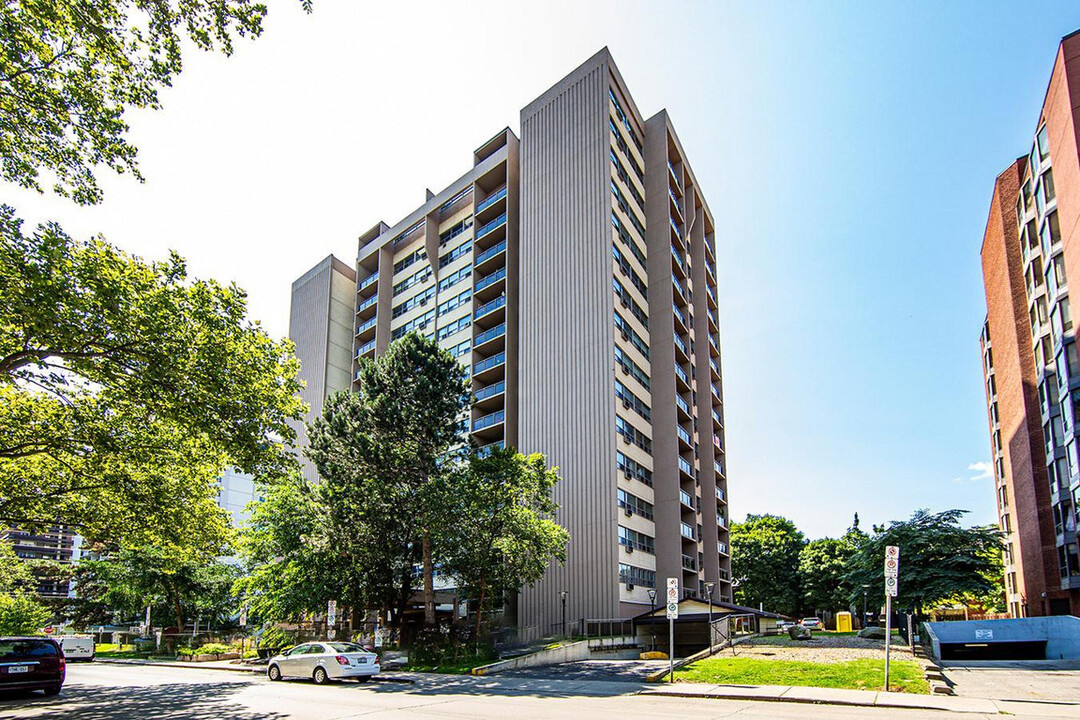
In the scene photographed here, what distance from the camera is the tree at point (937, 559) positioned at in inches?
1636

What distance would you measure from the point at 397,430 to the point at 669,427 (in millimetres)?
21082

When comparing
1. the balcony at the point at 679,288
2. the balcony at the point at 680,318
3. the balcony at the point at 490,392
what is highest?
the balcony at the point at 679,288

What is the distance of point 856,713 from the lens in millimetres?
13180

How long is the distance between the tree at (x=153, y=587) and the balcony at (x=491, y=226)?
29.1 metres

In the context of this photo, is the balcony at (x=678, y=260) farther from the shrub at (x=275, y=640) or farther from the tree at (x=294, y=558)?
the shrub at (x=275, y=640)

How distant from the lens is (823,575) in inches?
2744

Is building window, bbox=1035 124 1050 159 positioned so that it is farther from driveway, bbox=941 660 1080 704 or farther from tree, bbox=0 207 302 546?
tree, bbox=0 207 302 546

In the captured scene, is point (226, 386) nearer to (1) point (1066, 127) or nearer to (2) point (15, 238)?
(2) point (15, 238)

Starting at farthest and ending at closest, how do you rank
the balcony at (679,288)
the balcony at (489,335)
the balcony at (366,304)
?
the balcony at (366,304) < the balcony at (679,288) < the balcony at (489,335)

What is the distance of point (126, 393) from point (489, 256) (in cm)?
3793

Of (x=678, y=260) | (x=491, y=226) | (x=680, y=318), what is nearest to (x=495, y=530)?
(x=680, y=318)

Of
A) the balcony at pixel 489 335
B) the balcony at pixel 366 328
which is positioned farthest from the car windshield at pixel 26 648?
the balcony at pixel 366 328

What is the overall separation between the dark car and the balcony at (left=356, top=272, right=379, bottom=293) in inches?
1951

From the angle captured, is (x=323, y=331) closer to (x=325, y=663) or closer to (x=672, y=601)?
(x=325, y=663)
